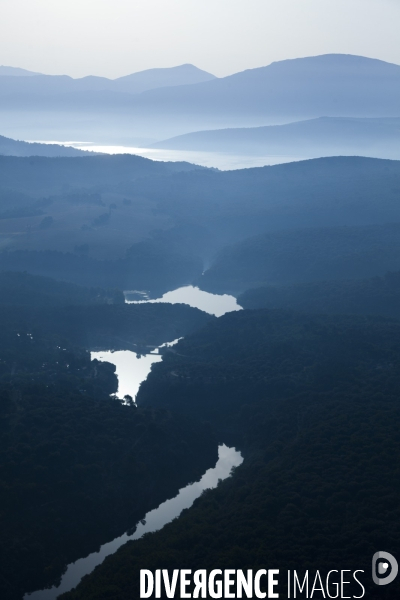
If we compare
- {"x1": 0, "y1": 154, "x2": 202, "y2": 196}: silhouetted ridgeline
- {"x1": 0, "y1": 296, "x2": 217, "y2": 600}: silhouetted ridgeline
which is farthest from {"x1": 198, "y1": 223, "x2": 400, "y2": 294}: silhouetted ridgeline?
{"x1": 0, "y1": 154, "x2": 202, "y2": 196}: silhouetted ridgeline

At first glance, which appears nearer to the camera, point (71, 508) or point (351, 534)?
point (351, 534)

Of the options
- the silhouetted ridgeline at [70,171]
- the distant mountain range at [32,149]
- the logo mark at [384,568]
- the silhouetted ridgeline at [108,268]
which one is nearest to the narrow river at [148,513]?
the logo mark at [384,568]

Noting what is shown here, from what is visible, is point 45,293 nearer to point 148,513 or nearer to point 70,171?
point 148,513

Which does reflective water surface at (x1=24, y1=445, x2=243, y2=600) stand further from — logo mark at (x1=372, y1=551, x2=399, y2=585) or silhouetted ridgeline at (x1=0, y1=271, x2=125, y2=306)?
silhouetted ridgeline at (x1=0, y1=271, x2=125, y2=306)

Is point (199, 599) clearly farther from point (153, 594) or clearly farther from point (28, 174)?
point (28, 174)

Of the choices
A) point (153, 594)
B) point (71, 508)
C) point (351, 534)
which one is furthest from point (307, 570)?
point (71, 508)

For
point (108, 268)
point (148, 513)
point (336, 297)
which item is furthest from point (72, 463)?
point (108, 268)
